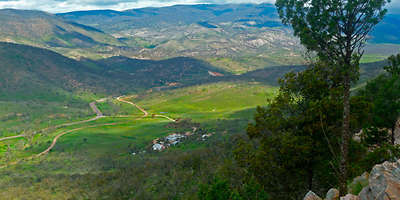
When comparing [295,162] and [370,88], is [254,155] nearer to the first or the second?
[295,162]

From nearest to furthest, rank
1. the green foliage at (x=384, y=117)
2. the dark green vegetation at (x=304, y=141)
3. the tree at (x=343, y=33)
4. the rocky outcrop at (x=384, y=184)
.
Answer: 1. the rocky outcrop at (x=384, y=184)
2. the tree at (x=343, y=33)
3. the dark green vegetation at (x=304, y=141)
4. the green foliage at (x=384, y=117)

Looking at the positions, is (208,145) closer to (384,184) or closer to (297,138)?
(297,138)

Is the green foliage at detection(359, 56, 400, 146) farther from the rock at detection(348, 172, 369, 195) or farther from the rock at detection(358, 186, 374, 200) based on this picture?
the rock at detection(358, 186, 374, 200)

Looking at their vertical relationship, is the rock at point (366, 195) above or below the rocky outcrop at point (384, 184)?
below

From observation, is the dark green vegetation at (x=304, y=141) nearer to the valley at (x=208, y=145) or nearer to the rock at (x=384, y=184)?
the valley at (x=208, y=145)

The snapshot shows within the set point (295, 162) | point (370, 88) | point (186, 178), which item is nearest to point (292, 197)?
point (295, 162)

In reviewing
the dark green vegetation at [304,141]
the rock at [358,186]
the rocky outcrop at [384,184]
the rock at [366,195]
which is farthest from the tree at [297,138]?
the rocky outcrop at [384,184]

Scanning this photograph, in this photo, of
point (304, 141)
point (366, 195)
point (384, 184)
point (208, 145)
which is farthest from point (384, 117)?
point (208, 145)
